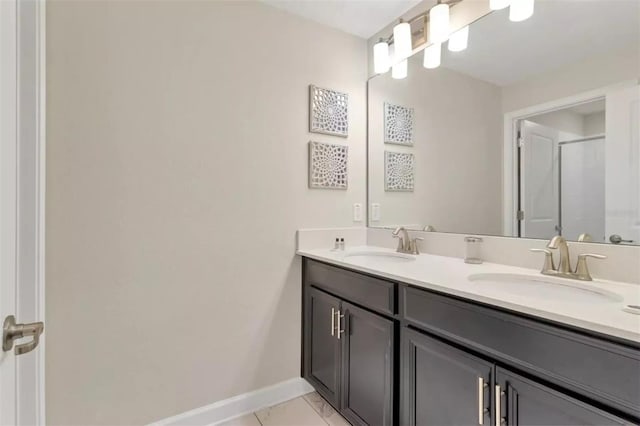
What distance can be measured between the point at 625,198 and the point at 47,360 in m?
2.36

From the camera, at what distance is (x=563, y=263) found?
1197 millimetres

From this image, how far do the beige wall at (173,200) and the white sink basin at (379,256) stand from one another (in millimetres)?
309

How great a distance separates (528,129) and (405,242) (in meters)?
0.85

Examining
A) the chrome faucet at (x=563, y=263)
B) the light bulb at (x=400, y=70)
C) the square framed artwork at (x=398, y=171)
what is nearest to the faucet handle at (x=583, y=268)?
the chrome faucet at (x=563, y=263)

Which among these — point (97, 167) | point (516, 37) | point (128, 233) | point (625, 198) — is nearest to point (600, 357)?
point (625, 198)

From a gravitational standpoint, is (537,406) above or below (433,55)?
below

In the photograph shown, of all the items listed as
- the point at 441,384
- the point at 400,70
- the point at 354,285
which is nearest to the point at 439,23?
the point at 400,70

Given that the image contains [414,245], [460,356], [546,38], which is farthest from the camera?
[414,245]

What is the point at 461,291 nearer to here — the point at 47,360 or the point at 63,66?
the point at 47,360

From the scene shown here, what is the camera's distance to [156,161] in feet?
4.93

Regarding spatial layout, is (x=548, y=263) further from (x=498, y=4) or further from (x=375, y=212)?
(x=498, y=4)
